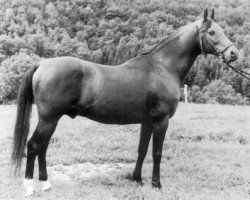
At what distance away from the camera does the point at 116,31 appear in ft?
252

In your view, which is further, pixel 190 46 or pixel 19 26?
pixel 19 26

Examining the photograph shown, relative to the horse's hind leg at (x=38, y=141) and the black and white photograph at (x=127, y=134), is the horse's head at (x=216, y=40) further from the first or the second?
the horse's hind leg at (x=38, y=141)

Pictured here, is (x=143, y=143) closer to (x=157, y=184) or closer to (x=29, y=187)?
(x=157, y=184)

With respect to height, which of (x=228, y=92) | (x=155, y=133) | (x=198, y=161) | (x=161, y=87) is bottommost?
(x=228, y=92)

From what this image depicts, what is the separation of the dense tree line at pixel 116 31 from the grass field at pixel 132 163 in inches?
1463

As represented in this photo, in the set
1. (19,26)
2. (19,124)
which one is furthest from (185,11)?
(19,124)

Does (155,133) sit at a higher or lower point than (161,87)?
lower

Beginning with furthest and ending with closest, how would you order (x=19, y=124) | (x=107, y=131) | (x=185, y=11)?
1. (x=185, y=11)
2. (x=107, y=131)
3. (x=19, y=124)

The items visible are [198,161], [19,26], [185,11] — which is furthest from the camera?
[185,11]

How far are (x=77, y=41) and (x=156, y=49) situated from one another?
64323 millimetres

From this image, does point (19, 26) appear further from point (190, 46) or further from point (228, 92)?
point (190, 46)

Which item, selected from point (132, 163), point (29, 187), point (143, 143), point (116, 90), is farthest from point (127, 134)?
point (29, 187)

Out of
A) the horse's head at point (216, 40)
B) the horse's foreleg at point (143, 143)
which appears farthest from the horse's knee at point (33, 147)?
the horse's head at point (216, 40)

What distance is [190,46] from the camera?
6223 millimetres
